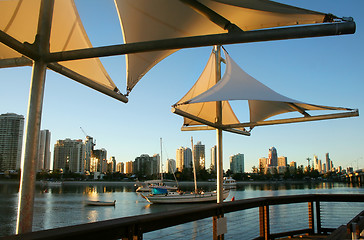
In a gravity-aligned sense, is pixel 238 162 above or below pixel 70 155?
below

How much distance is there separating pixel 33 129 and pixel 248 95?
3114 mm

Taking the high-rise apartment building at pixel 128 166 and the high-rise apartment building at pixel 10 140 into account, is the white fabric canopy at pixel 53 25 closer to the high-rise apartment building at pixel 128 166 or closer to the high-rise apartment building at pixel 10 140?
the high-rise apartment building at pixel 10 140

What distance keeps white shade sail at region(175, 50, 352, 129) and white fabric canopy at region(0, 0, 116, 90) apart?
5.52ft

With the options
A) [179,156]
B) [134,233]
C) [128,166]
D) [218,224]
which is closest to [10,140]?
[179,156]

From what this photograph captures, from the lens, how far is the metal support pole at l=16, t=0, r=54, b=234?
8.69 ft

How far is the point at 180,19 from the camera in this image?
458 centimetres

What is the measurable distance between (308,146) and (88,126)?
241 feet

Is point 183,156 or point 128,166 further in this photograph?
point 128,166

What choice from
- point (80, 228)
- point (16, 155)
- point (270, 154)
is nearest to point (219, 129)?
point (80, 228)

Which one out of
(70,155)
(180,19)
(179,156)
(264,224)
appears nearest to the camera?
(264,224)

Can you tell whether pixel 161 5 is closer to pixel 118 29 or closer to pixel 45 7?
pixel 118 29

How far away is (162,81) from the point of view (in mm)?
16641

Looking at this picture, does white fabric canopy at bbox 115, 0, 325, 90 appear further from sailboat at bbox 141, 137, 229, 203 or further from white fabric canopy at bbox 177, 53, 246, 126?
sailboat at bbox 141, 137, 229, 203

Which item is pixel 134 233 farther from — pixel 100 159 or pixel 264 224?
pixel 100 159
